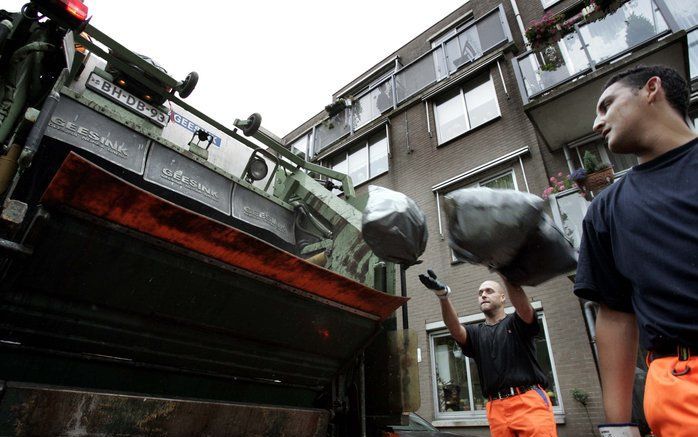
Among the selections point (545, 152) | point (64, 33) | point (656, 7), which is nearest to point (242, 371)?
point (64, 33)

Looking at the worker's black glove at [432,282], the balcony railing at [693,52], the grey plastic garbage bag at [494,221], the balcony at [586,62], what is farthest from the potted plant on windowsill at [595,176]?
the grey plastic garbage bag at [494,221]

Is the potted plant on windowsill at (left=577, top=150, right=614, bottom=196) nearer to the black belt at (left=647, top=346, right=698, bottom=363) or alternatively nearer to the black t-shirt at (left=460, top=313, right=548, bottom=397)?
the black t-shirt at (left=460, top=313, right=548, bottom=397)

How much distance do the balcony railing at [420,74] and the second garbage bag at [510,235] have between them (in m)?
9.58

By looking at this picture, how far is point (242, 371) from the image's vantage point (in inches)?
93.4

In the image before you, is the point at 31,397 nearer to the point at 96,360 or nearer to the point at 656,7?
the point at 96,360

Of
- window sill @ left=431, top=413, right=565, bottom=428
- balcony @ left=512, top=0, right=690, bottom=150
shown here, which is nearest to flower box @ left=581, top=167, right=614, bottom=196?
balcony @ left=512, top=0, right=690, bottom=150

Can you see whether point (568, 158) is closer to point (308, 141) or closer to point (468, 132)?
point (468, 132)

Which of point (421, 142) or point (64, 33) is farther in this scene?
point (421, 142)

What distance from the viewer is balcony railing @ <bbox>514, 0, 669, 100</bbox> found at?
6508 millimetres

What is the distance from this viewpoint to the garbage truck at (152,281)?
167cm

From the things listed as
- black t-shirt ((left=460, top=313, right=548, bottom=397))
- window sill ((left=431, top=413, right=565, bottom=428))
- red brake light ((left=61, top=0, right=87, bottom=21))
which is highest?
red brake light ((left=61, top=0, right=87, bottom=21))

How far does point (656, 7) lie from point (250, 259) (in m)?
8.28

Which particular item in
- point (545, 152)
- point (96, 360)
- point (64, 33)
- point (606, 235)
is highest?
point (545, 152)

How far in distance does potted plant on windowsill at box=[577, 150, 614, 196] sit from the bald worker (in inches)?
155
